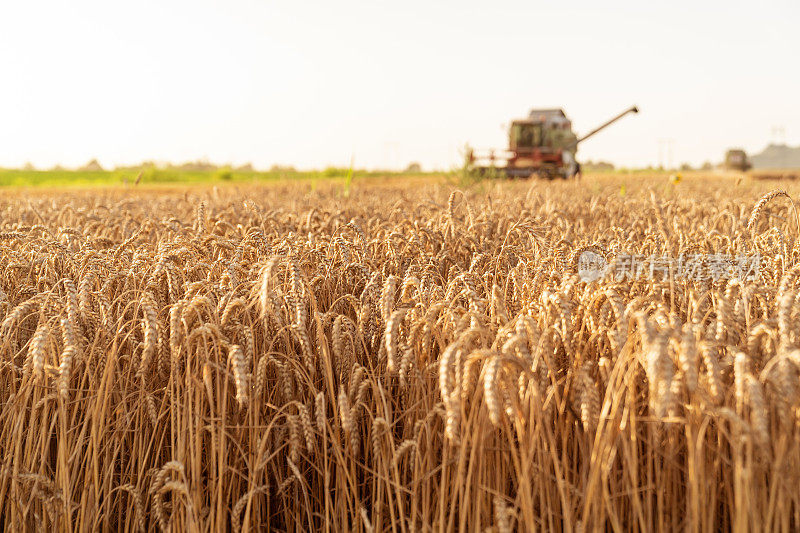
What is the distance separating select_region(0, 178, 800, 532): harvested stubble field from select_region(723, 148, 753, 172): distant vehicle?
4018 centimetres

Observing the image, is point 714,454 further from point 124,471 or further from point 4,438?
point 4,438

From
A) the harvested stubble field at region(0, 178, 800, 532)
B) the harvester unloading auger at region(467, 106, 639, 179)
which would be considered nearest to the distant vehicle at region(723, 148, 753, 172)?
the harvester unloading auger at region(467, 106, 639, 179)

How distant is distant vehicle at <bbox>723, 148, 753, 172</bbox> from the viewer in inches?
1518

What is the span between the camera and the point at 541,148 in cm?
1852

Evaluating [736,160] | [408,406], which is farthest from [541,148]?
[736,160]

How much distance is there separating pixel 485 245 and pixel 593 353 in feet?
5.22

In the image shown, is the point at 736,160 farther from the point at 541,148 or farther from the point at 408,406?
the point at 408,406

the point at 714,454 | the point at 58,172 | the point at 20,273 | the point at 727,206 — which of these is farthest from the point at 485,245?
the point at 58,172

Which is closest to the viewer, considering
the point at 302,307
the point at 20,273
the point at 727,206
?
the point at 302,307

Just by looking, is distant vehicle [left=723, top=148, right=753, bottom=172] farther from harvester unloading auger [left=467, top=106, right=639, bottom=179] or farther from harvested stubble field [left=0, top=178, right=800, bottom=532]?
harvested stubble field [left=0, top=178, right=800, bottom=532]

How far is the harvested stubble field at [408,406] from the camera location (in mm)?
1483

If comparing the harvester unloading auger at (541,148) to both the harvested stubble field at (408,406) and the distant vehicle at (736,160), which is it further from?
the distant vehicle at (736,160)

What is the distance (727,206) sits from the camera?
17.1 feet

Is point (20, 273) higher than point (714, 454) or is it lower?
higher
